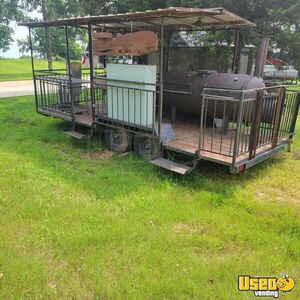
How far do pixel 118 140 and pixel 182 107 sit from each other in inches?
53.5

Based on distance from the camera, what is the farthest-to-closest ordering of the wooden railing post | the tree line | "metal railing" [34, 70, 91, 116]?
1. the tree line
2. "metal railing" [34, 70, 91, 116]
3. the wooden railing post

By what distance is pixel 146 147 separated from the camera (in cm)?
538

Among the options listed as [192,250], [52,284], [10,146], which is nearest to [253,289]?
[192,250]

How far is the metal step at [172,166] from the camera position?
4.43m

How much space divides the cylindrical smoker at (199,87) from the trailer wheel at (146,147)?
106cm

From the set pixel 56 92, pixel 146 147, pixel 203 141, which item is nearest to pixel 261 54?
pixel 203 141

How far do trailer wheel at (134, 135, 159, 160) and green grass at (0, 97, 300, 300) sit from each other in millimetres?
231

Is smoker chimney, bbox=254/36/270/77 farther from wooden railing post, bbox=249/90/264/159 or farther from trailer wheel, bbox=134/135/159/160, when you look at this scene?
trailer wheel, bbox=134/135/159/160

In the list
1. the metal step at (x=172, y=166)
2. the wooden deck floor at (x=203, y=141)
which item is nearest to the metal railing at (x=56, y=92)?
the wooden deck floor at (x=203, y=141)

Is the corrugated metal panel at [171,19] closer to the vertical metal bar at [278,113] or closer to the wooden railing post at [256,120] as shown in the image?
the wooden railing post at [256,120]

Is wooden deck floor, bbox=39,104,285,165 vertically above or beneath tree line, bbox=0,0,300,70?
beneath

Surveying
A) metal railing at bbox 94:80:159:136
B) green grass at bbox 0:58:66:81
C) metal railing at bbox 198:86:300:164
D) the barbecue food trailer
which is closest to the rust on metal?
the barbecue food trailer

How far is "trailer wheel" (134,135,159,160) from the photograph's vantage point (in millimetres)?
5077

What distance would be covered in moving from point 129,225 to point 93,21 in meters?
3.57
